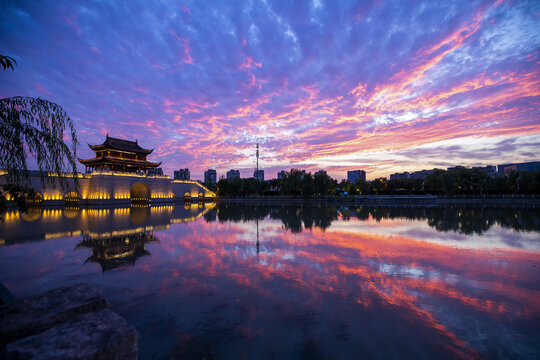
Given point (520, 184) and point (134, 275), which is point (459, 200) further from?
point (134, 275)

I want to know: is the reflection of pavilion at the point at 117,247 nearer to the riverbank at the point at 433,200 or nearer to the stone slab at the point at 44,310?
the stone slab at the point at 44,310

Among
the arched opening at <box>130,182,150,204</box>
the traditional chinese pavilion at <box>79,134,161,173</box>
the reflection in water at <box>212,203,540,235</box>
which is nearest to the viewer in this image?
the reflection in water at <box>212,203,540,235</box>

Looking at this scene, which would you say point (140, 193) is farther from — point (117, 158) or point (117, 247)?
point (117, 247)

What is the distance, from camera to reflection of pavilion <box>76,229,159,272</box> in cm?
823

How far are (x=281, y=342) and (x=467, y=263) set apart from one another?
7.42 meters

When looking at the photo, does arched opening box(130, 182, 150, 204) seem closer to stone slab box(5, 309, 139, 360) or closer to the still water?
the still water

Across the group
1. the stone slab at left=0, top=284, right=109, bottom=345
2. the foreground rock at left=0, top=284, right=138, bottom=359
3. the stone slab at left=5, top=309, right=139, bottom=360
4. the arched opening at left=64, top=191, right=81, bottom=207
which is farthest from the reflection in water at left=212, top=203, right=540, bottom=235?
the arched opening at left=64, top=191, right=81, bottom=207

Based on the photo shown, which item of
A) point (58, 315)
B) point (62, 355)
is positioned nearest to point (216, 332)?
point (58, 315)

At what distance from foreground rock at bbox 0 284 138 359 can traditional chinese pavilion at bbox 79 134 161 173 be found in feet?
152

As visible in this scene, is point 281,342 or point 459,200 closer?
point 281,342

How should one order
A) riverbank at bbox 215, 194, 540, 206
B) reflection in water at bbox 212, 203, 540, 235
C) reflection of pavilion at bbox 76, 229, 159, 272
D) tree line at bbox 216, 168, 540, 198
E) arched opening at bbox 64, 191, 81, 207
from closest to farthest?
1. reflection of pavilion at bbox 76, 229, 159, 272
2. reflection in water at bbox 212, 203, 540, 235
3. arched opening at bbox 64, 191, 81, 207
4. riverbank at bbox 215, 194, 540, 206
5. tree line at bbox 216, 168, 540, 198

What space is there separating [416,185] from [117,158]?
7284 centimetres

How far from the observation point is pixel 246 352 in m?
3.70

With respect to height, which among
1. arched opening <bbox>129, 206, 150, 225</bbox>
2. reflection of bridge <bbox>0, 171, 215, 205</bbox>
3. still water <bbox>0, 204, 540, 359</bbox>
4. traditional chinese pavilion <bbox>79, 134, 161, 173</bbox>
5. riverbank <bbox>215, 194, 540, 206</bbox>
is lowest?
riverbank <bbox>215, 194, 540, 206</bbox>
